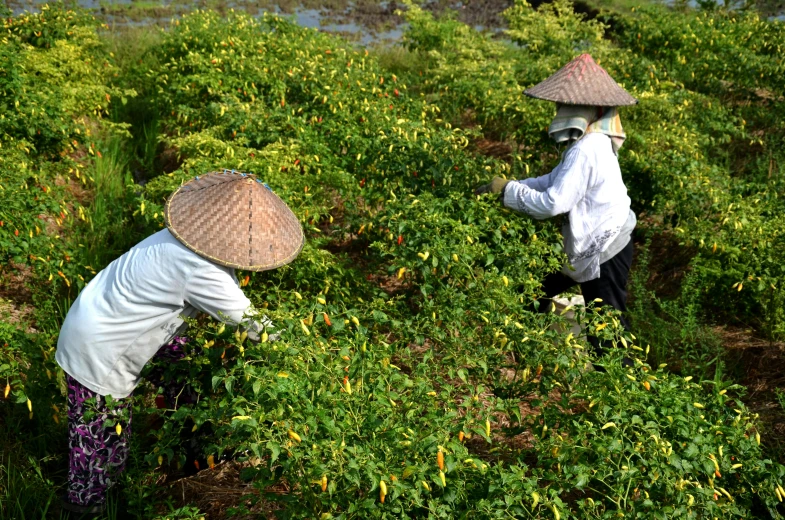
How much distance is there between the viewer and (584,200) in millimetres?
3600

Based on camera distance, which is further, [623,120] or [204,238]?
[623,120]

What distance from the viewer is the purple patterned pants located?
111 inches

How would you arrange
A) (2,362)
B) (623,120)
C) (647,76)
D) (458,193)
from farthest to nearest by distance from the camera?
(647,76)
(623,120)
(458,193)
(2,362)

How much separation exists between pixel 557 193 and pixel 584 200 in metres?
0.19

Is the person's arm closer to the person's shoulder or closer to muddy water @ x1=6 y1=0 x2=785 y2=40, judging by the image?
the person's shoulder

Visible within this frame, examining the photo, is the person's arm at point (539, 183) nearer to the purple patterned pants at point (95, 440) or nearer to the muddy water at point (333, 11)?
the purple patterned pants at point (95, 440)

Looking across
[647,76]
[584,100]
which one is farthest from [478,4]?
[584,100]

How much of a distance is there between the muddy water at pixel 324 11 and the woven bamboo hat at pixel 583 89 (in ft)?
26.7

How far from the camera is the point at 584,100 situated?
354 cm

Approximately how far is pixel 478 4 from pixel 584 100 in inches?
471

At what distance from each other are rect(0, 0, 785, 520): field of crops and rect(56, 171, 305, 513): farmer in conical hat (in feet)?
0.47

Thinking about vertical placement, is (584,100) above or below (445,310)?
above

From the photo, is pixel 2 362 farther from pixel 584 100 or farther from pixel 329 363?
pixel 584 100

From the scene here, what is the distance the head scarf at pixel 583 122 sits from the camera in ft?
11.9
